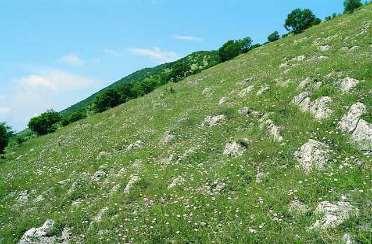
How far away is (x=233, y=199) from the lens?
19812 millimetres

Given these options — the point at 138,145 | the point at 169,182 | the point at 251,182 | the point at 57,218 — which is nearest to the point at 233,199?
the point at 251,182

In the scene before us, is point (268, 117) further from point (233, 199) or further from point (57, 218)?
point (57, 218)

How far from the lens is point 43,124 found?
70.9 metres

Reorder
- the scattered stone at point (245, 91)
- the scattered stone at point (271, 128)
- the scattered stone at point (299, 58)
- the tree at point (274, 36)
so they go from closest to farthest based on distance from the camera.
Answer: the scattered stone at point (271, 128) → the scattered stone at point (245, 91) → the scattered stone at point (299, 58) → the tree at point (274, 36)

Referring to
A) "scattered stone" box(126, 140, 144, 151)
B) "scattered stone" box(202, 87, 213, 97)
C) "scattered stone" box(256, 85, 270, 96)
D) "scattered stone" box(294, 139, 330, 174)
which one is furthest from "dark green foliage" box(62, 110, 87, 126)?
"scattered stone" box(294, 139, 330, 174)

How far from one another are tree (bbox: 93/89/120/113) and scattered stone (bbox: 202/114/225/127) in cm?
3983

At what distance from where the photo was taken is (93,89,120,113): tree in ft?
227

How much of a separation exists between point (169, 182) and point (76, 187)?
23.4 feet

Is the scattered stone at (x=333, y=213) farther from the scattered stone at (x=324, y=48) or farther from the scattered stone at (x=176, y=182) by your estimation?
the scattered stone at (x=324, y=48)

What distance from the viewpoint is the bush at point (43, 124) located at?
230 feet

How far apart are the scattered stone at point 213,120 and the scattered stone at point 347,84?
7.73m

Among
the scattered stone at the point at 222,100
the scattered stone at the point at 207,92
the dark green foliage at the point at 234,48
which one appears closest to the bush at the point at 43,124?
the dark green foliage at the point at 234,48

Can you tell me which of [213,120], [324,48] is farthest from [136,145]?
[324,48]

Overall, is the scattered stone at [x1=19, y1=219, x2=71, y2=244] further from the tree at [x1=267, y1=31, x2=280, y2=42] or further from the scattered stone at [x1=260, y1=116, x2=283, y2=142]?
the tree at [x1=267, y1=31, x2=280, y2=42]
